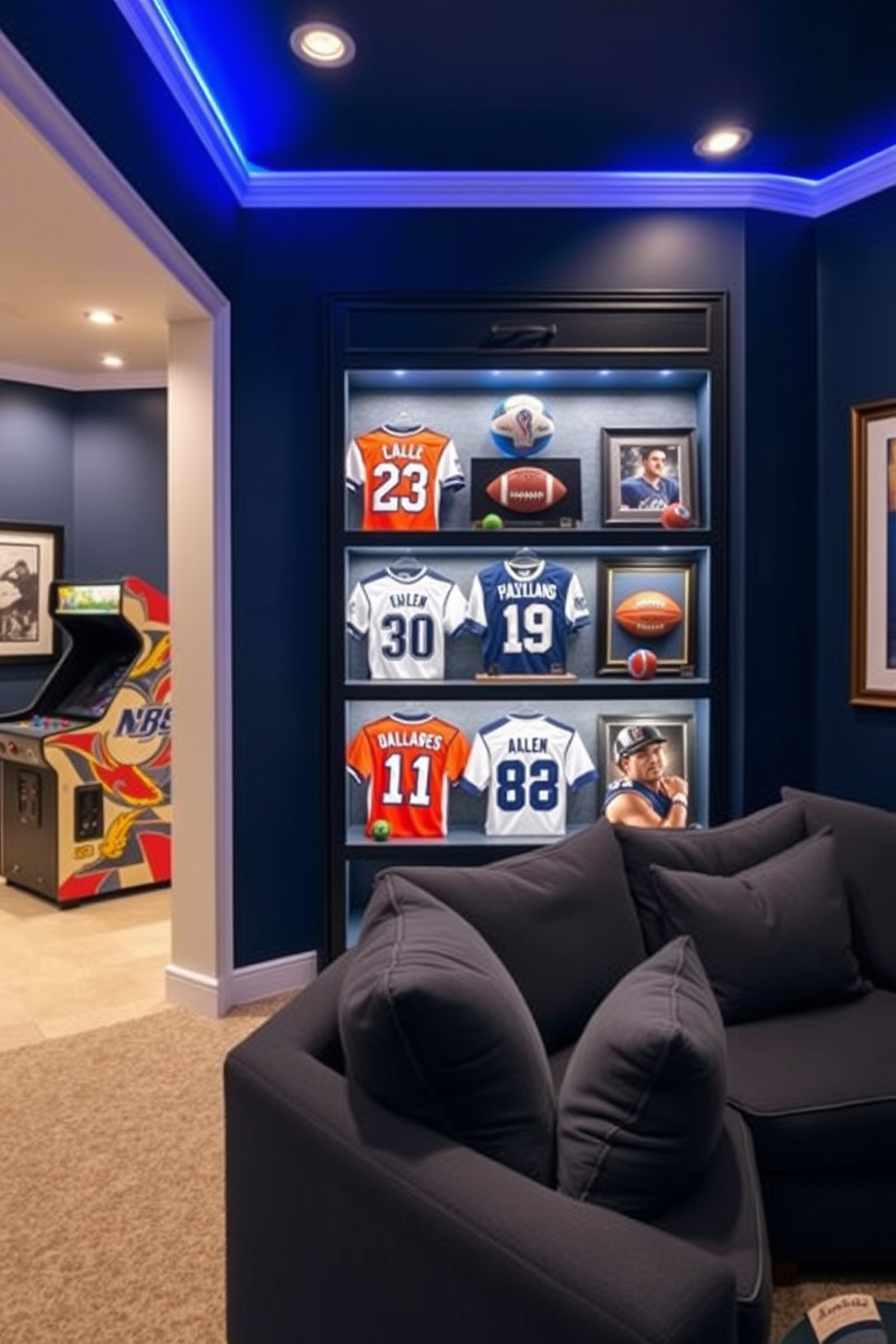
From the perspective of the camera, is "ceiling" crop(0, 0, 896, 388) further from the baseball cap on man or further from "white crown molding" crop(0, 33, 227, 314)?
the baseball cap on man

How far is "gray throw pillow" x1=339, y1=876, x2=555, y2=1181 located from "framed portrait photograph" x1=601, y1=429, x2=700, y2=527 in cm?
229

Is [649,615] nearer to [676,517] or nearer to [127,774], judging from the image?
[676,517]

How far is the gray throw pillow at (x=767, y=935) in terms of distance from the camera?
6.45ft

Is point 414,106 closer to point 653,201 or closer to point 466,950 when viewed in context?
point 653,201

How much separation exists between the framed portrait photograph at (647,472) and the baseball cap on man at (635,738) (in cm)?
78

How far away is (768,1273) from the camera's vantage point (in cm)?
125

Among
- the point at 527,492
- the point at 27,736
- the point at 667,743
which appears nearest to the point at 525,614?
the point at 527,492

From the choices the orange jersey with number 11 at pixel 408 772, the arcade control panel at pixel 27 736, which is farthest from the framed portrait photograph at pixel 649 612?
the arcade control panel at pixel 27 736

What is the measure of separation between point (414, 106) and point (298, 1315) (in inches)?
120

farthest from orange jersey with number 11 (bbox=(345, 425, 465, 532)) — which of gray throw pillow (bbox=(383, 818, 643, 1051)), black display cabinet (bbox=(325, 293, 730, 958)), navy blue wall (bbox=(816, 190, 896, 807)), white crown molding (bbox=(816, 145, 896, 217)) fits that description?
white crown molding (bbox=(816, 145, 896, 217))

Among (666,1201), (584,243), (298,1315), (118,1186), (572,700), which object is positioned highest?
(584,243)

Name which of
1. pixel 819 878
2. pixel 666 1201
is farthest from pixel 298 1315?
pixel 819 878

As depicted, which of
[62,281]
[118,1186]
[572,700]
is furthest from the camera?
[572,700]

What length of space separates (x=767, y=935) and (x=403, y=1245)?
1233 millimetres
